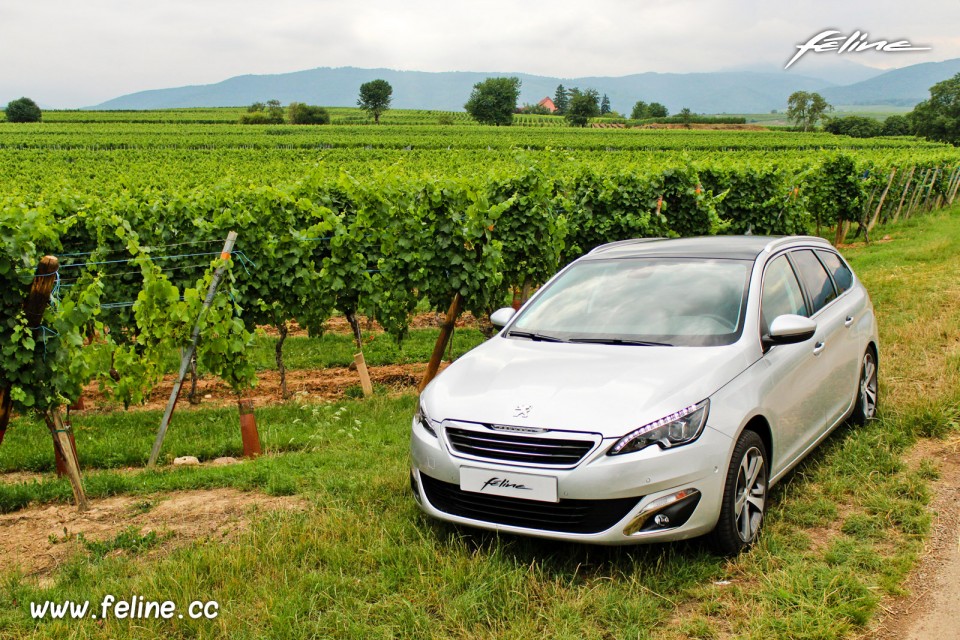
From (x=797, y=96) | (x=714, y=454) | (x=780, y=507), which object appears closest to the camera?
(x=714, y=454)

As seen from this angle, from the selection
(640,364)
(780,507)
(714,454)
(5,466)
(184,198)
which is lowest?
(5,466)

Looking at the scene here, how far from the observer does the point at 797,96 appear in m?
126

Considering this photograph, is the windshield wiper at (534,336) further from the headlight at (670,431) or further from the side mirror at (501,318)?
the headlight at (670,431)

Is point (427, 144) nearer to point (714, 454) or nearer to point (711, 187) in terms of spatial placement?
point (711, 187)

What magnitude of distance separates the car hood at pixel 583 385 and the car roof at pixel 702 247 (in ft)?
3.61

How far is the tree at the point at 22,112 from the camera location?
318 ft

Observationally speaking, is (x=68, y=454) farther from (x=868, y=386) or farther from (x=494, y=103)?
(x=494, y=103)

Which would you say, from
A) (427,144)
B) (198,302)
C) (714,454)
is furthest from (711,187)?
(427,144)

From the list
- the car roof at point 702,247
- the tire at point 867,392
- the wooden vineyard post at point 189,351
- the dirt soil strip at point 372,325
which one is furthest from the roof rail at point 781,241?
the dirt soil strip at point 372,325

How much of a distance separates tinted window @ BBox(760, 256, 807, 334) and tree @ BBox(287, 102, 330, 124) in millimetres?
103786

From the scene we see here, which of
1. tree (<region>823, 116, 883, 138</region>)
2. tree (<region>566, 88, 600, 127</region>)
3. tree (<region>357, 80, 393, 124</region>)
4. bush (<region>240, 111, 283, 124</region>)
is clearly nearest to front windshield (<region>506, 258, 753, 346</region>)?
bush (<region>240, 111, 283, 124</region>)

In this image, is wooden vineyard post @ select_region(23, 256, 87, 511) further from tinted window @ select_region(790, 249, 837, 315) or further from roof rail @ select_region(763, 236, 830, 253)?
tinted window @ select_region(790, 249, 837, 315)

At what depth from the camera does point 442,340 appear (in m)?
9.21

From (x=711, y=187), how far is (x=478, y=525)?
13.1 meters
